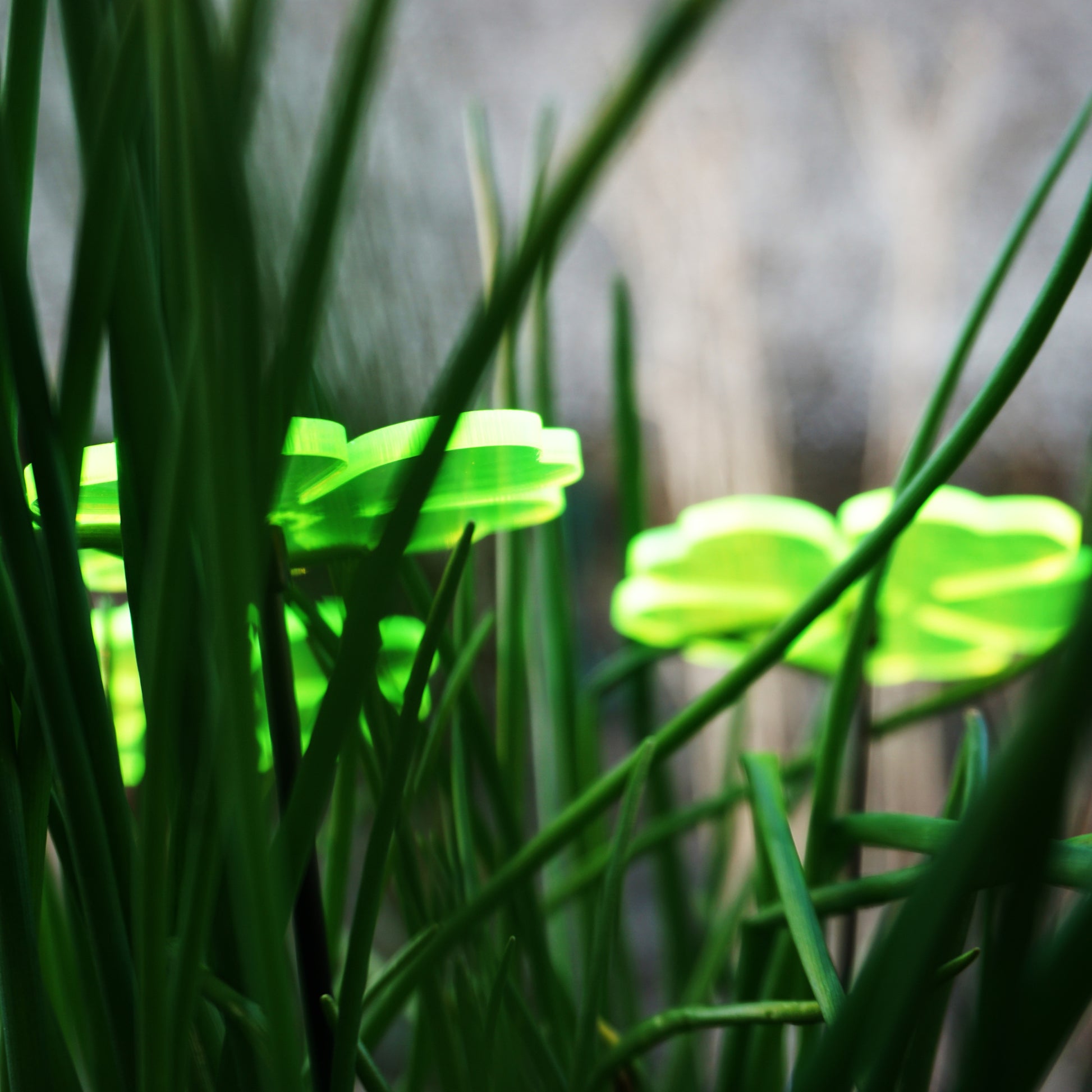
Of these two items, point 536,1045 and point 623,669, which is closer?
point 536,1045

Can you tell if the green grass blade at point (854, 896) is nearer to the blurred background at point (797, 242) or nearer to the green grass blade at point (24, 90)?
the green grass blade at point (24, 90)

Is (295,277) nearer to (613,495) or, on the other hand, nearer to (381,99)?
(381,99)

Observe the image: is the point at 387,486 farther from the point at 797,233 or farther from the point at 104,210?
the point at 797,233

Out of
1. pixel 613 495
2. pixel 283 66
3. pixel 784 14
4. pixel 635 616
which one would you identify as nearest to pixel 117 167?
pixel 283 66

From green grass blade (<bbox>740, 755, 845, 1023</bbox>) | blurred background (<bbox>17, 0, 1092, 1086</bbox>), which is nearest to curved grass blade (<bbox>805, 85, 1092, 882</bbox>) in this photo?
green grass blade (<bbox>740, 755, 845, 1023</bbox>)

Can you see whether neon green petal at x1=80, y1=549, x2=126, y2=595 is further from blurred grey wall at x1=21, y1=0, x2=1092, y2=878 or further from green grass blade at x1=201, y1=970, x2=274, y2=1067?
blurred grey wall at x1=21, y1=0, x2=1092, y2=878

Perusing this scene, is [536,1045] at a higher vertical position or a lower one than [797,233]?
lower

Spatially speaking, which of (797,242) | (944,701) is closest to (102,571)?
(944,701)
